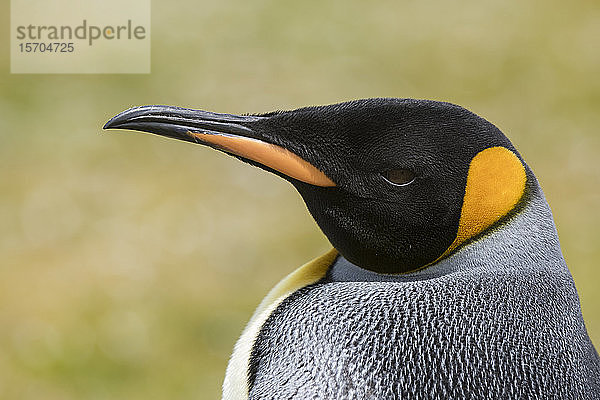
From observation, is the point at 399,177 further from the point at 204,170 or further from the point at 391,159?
the point at 204,170

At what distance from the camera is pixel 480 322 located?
33.6 inches

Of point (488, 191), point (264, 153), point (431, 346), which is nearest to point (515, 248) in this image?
point (488, 191)

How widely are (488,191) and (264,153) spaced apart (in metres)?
0.30

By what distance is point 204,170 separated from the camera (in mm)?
4125

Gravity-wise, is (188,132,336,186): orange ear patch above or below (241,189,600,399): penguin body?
above

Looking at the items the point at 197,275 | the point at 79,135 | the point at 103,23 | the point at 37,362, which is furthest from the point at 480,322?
the point at 103,23

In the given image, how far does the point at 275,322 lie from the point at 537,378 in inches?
13.5

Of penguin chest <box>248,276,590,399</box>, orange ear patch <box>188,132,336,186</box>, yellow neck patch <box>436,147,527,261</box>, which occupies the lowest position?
penguin chest <box>248,276,590,399</box>

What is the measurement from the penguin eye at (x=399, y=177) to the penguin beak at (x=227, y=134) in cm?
8

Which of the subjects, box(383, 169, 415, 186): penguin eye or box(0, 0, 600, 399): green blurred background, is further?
box(0, 0, 600, 399): green blurred background

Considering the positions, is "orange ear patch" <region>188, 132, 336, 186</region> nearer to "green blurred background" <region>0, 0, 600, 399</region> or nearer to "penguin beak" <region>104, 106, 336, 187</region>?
"penguin beak" <region>104, 106, 336, 187</region>

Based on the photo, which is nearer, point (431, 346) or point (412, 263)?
point (431, 346)

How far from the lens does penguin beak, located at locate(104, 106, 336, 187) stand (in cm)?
91

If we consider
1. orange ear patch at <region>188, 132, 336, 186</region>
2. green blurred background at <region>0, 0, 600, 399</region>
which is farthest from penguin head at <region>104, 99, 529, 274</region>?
green blurred background at <region>0, 0, 600, 399</region>
